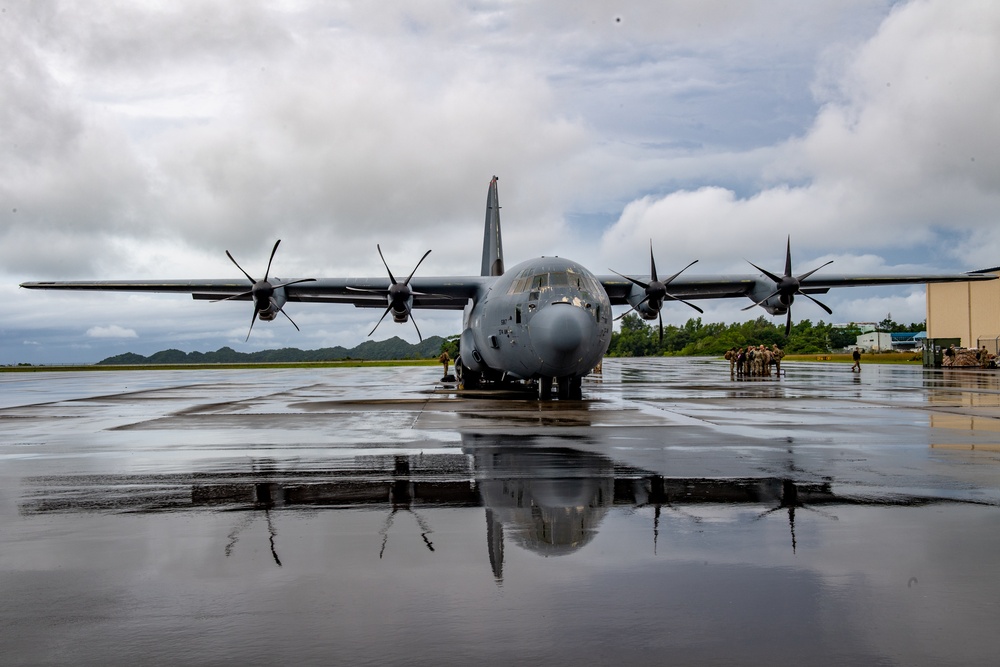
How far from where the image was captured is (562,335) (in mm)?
20078

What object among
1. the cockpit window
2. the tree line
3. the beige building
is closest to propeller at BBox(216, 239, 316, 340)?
the cockpit window

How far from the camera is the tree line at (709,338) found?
125812 millimetres

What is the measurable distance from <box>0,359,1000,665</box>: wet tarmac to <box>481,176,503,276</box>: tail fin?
79.1ft

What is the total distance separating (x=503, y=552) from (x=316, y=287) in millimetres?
27859

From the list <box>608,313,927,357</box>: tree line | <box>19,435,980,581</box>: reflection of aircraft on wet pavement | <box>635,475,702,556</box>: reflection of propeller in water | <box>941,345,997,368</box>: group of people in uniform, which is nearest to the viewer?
<box>635,475,702,556</box>: reflection of propeller in water

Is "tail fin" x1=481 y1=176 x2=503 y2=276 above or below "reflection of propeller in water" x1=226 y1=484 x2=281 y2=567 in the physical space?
above

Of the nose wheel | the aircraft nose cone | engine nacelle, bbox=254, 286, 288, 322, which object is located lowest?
the nose wheel

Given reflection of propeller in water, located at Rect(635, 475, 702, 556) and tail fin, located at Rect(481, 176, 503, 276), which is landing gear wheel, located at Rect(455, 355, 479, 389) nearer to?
tail fin, located at Rect(481, 176, 503, 276)

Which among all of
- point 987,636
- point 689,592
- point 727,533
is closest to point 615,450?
point 727,533

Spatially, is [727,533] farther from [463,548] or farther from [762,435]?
[762,435]

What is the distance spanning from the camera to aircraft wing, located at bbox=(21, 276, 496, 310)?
101 feet

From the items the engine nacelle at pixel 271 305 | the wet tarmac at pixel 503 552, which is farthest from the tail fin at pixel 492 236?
the wet tarmac at pixel 503 552

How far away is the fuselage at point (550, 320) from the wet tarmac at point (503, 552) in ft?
28.4

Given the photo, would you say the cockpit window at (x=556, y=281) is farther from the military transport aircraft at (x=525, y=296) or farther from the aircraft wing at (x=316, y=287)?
the aircraft wing at (x=316, y=287)
